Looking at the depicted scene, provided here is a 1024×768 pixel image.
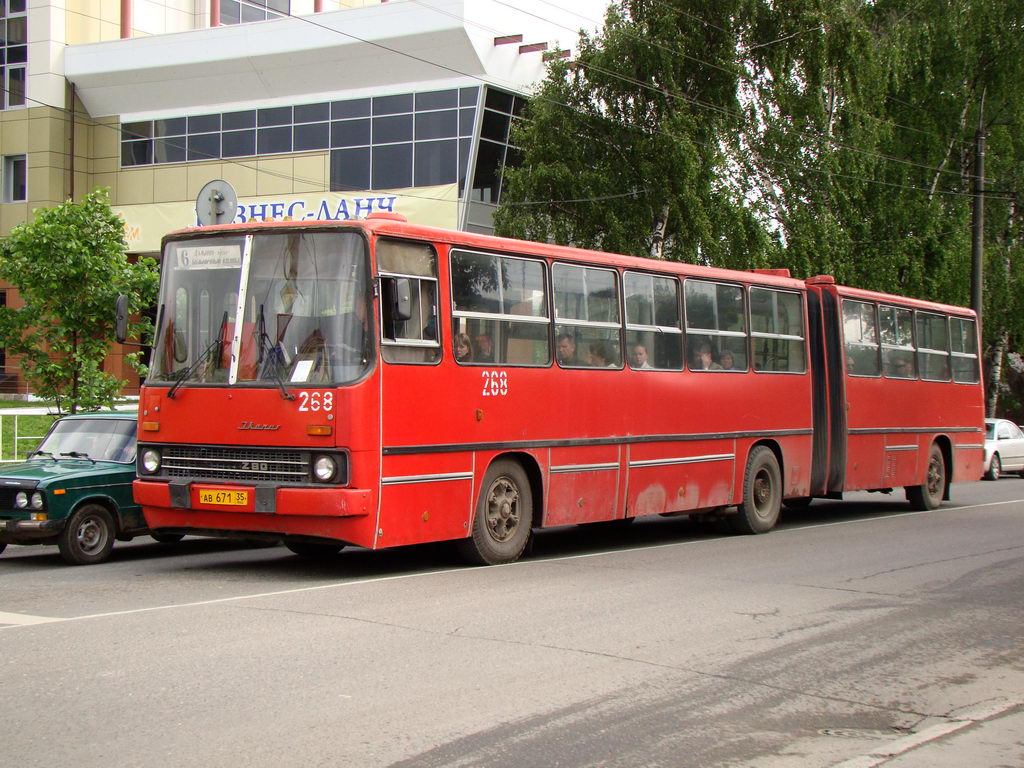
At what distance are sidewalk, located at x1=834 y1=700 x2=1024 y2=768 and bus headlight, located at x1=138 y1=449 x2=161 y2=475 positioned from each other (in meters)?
7.48

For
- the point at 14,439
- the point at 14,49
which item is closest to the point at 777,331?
the point at 14,439

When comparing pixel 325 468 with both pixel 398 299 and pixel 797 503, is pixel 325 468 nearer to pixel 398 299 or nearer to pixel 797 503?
pixel 398 299

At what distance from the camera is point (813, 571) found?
12109 mm

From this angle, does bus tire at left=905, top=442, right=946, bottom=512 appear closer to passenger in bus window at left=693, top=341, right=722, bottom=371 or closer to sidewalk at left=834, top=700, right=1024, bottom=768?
passenger in bus window at left=693, top=341, right=722, bottom=371

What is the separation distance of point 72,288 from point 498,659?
43.7ft

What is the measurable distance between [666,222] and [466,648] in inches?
1009

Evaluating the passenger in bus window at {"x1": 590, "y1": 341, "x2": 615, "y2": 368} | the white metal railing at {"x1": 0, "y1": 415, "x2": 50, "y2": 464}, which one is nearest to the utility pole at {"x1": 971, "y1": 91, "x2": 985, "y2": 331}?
the passenger in bus window at {"x1": 590, "y1": 341, "x2": 615, "y2": 368}

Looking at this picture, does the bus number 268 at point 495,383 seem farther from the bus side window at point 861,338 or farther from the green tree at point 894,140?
the green tree at point 894,140

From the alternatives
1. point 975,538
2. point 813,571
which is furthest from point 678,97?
point 813,571

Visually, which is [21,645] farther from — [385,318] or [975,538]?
[975,538]

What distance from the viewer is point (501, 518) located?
12.2 metres

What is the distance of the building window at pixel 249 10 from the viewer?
177 ft

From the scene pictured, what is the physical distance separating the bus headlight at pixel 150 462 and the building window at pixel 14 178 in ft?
134

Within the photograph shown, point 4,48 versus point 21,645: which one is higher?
point 4,48
